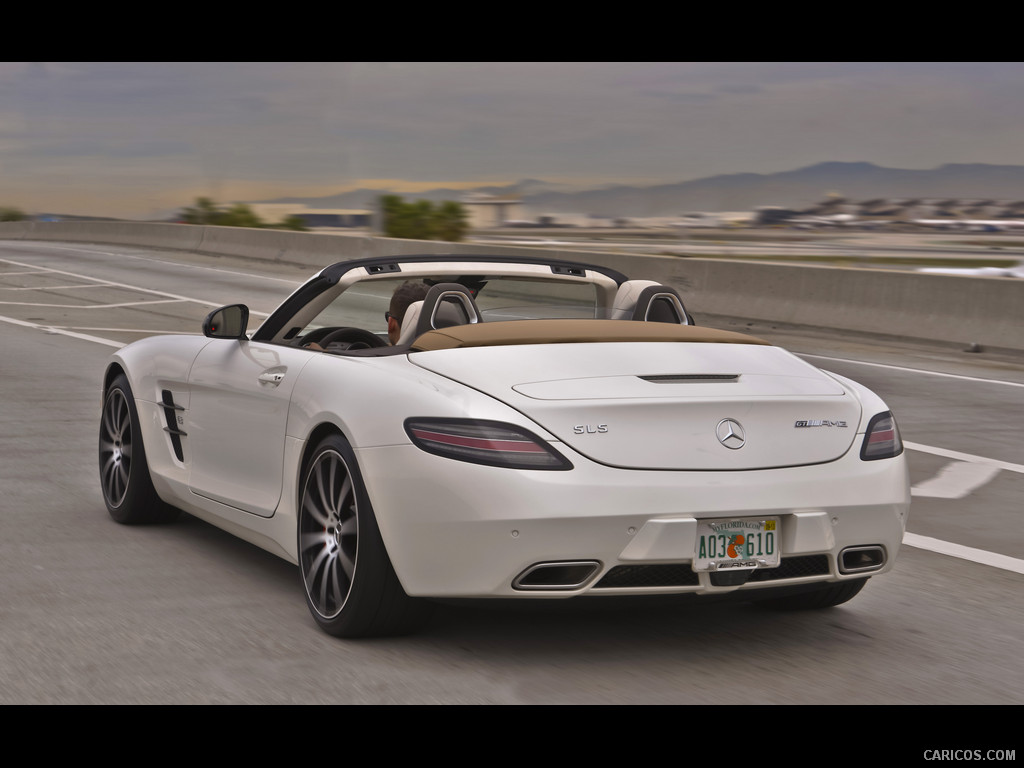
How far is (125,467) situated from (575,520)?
3.32 meters

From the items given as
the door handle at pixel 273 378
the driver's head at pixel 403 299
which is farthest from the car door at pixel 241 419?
the driver's head at pixel 403 299

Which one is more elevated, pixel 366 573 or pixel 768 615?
pixel 366 573

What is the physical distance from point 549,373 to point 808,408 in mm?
890

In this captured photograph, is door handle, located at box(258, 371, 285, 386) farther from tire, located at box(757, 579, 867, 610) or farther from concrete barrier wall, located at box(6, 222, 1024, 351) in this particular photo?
concrete barrier wall, located at box(6, 222, 1024, 351)

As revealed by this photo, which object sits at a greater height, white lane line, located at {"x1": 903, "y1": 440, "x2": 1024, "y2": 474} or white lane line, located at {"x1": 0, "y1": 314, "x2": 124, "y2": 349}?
white lane line, located at {"x1": 903, "y1": 440, "x2": 1024, "y2": 474}

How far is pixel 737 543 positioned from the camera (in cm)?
470

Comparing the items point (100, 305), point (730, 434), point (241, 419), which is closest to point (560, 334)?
point (730, 434)

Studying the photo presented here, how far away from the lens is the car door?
562 cm

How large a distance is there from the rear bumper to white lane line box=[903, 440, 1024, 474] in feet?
16.1

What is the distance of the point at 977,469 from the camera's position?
927 cm

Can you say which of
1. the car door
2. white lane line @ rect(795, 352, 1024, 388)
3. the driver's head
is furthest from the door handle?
white lane line @ rect(795, 352, 1024, 388)

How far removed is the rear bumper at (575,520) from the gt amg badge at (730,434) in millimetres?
103
